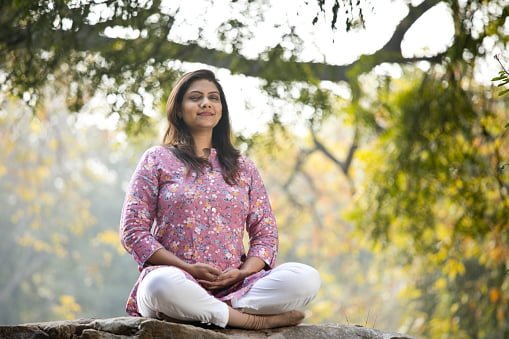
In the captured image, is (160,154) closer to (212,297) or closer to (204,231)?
(204,231)

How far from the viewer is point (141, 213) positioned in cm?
315

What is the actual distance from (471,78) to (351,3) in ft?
7.34

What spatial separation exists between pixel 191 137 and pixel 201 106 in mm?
161

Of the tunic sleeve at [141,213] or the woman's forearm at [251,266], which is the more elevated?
the tunic sleeve at [141,213]

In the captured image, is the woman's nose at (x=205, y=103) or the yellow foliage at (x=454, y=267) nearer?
the woman's nose at (x=205, y=103)

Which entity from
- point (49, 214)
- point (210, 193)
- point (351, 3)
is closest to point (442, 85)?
point (351, 3)

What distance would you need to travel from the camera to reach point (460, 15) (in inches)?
177

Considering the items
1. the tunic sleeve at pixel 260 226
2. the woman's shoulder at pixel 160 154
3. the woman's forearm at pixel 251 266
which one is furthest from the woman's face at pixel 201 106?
the woman's forearm at pixel 251 266

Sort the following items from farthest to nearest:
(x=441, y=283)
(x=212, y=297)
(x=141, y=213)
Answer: (x=441, y=283) → (x=141, y=213) → (x=212, y=297)

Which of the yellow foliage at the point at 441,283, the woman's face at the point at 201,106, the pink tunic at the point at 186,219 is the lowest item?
the yellow foliage at the point at 441,283

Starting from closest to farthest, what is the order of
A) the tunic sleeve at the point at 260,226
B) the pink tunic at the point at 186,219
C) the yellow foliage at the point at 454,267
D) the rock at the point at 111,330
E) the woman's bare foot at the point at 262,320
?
the rock at the point at 111,330, the woman's bare foot at the point at 262,320, the pink tunic at the point at 186,219, the tunic sleeve at the point at 260,226, the yellow foliage at the point at 454,267

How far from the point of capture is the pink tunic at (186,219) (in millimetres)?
3135

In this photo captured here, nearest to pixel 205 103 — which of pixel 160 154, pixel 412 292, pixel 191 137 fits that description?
pixel 191 137

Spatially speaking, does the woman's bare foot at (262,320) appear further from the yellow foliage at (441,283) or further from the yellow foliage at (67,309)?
the yellow foliage at (67,309)
